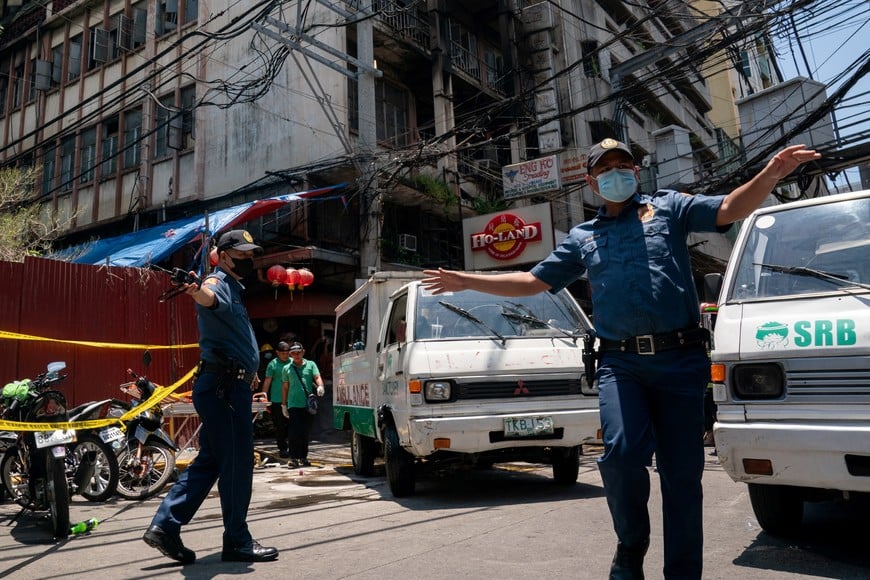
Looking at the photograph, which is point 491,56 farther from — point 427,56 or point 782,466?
point 782,466

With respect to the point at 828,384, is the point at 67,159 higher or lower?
higher

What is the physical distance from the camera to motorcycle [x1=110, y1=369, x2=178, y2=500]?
6773 millimetres

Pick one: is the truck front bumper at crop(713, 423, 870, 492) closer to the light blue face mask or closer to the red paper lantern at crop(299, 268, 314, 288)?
the light blue face mask

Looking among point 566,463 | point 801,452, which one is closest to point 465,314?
point 566,463

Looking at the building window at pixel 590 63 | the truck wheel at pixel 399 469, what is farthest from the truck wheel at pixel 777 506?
the building window at pixel 590 63

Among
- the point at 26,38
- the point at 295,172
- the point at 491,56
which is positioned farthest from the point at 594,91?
the point at 26,38

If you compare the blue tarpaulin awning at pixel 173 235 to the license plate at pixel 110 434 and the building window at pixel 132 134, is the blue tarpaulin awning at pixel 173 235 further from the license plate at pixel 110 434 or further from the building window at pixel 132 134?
the license plate at pixel 110 434

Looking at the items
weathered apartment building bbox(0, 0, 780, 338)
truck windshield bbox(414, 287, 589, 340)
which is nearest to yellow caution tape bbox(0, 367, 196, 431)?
truck windshield bbox(414, 287, 589, 340)

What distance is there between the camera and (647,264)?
2.77 meters

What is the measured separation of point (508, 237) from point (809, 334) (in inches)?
577

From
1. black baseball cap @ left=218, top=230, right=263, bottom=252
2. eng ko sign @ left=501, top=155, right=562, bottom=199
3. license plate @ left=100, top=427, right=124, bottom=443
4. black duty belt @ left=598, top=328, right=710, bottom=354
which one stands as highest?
eng ko sign @ left=501, top=155, right=562, bottom=199

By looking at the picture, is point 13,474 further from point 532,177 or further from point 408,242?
point 532,177

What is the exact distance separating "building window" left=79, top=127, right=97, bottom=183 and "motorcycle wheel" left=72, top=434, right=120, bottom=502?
17616 mm

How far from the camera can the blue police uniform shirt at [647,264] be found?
2.72 meters
